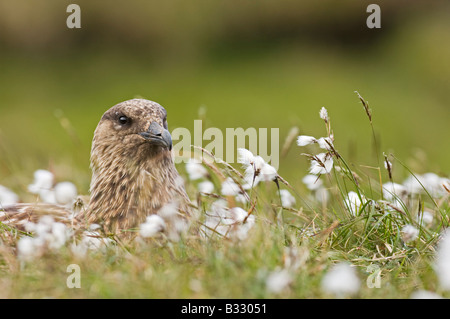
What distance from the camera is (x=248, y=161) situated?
3.60m

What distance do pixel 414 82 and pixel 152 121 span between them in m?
9.47

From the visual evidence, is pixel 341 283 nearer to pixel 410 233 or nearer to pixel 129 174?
pixel 410 233

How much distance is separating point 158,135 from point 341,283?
5.00 ft

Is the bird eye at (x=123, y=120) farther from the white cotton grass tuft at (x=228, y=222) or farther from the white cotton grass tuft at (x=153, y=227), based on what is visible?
the white cotton grass tuft at (x=153, y=227)

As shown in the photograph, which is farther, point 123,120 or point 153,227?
point 123,120

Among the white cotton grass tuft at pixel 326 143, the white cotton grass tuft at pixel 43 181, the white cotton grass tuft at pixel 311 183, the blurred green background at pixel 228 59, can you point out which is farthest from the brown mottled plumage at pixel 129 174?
the blurred green background at pixel 228 59

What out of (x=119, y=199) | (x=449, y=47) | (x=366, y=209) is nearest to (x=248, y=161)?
(x=366, y=209)

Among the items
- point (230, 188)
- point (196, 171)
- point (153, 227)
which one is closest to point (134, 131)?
point (196, 171)

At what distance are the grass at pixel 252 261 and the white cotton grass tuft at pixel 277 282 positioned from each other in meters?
0.02

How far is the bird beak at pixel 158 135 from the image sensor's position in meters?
3.98

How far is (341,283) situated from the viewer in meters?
2.87

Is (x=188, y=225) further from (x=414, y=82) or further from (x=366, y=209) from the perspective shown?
(x=414, y=82)

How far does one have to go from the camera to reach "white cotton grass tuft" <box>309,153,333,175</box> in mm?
3586
